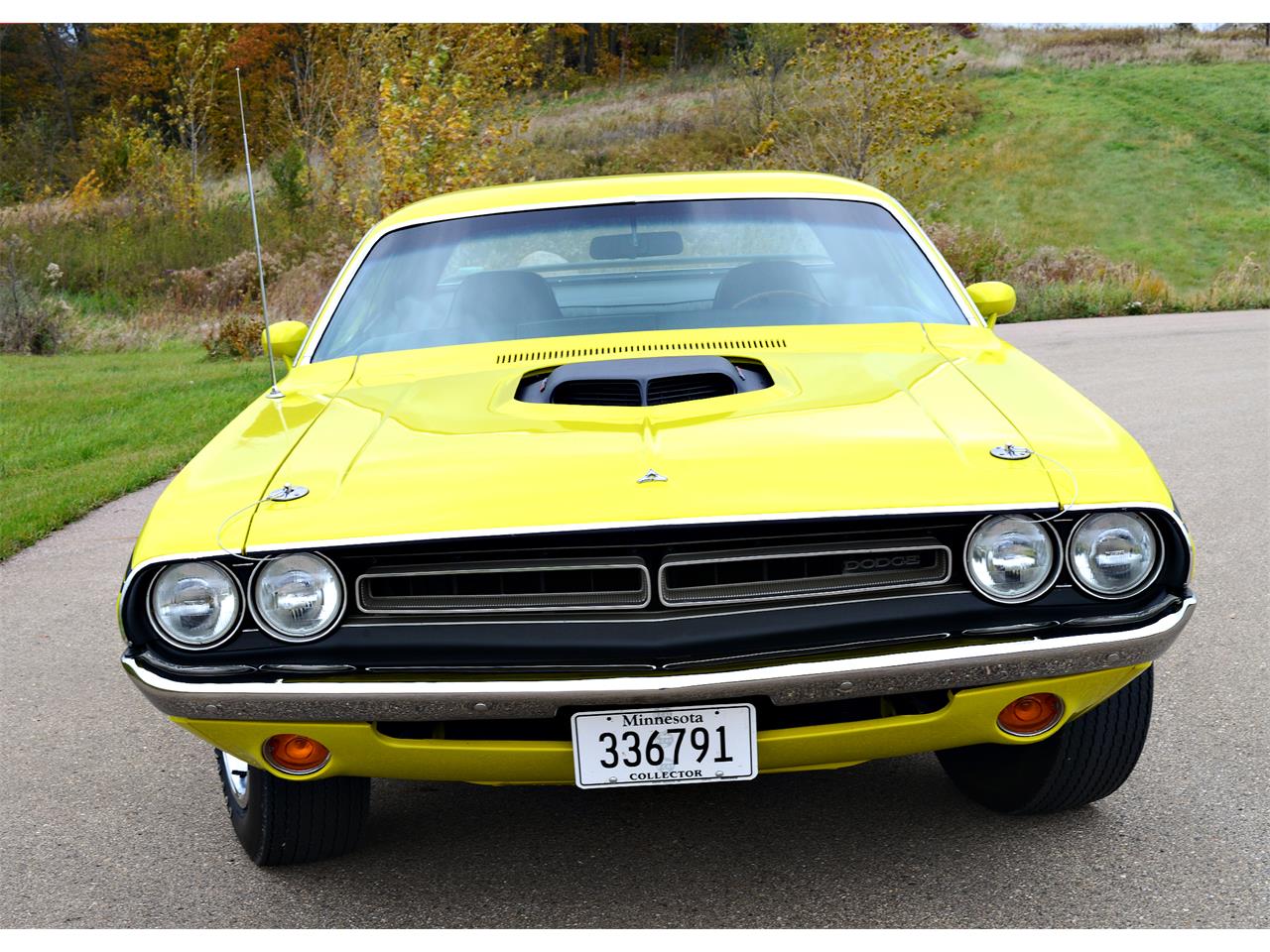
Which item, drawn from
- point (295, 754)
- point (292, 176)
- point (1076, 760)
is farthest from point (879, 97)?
point (295, 754)

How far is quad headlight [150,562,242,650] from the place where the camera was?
2680 mm

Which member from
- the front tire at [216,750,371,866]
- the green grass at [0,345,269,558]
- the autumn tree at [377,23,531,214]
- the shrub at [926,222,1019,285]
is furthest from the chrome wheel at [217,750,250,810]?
the shrub at [926,222,1019,285]

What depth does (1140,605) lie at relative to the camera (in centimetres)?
272

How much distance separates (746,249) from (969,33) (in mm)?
60981

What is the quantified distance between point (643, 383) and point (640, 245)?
1252 mm

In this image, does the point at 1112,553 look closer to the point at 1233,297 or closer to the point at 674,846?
the point at 674,846

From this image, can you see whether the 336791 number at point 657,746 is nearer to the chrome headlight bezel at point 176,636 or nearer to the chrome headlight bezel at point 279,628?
the chrome headlight bezel at point 279,628

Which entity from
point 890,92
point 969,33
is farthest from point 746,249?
point 969,33

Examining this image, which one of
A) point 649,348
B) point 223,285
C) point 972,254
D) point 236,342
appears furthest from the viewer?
point 972,254

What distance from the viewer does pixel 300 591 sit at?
266 cm

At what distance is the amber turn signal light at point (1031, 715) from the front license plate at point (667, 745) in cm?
57

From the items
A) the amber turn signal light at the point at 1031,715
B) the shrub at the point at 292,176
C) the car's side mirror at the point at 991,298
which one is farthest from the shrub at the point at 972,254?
the amber turn signal light at the point at 1031,715

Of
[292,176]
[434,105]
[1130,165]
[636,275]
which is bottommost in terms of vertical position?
[1130,165]
